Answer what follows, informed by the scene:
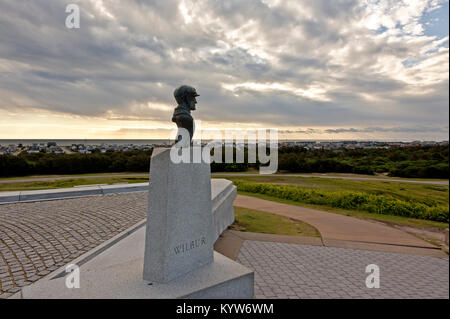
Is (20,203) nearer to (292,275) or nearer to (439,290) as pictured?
(292,275)

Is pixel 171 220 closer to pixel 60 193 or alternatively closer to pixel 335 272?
pixel 335 272

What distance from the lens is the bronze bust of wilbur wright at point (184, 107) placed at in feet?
13.5

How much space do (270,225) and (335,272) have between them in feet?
11.3

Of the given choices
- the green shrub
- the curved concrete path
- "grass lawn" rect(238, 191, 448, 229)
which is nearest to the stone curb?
the curved concrete path

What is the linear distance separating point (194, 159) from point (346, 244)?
575 centimetres

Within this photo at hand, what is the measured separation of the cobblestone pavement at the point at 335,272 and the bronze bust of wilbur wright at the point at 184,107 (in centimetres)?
312

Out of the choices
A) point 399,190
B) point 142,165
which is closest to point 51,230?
point 142,165

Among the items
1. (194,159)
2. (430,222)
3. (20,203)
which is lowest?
(430,222)

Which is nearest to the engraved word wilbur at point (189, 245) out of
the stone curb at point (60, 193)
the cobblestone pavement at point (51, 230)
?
the cobblestone pavement at point (51, 230)

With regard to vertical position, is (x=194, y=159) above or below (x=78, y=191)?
above

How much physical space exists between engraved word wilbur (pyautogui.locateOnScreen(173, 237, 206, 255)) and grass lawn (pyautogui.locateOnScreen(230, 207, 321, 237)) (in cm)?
467
